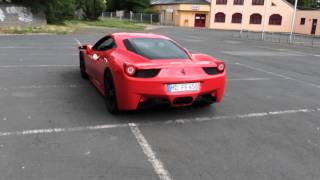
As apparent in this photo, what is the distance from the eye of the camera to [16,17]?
27766 mm

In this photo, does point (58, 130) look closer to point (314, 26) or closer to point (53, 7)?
point (53, 7)

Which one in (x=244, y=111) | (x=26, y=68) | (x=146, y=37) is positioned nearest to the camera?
(x=244, y=111)

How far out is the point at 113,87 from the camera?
5.70 m

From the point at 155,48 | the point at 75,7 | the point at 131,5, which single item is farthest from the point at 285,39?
the point at 131,5

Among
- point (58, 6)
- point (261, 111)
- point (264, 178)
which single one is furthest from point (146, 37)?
point (58, 6)

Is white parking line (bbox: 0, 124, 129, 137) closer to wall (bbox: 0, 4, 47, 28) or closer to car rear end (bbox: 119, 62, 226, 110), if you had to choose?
car rear end (bbox: 119, 62, 226, 110)

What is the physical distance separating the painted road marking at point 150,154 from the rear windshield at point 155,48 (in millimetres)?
1298

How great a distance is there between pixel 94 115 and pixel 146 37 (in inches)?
75.0

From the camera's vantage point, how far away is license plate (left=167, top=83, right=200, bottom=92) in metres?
5.25

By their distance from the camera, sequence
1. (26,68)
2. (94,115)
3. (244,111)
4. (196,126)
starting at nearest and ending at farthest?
(196,126), (94,115), (244,111), (26,68)

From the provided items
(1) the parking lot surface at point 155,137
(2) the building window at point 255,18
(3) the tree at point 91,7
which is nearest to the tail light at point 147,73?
(1) the parking lot surface at point 155,137

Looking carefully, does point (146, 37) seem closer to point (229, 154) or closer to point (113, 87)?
point (113, 87)

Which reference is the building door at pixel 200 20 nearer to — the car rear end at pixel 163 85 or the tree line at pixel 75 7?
the tree line at pixel 75 7

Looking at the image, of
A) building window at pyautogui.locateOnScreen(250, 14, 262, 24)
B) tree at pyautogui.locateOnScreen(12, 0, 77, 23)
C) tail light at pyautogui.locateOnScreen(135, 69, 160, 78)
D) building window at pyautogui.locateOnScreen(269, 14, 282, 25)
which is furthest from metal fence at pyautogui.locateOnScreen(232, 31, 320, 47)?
tail light at pyautogui.locateOnScreen(135, 69, 160, 78)
